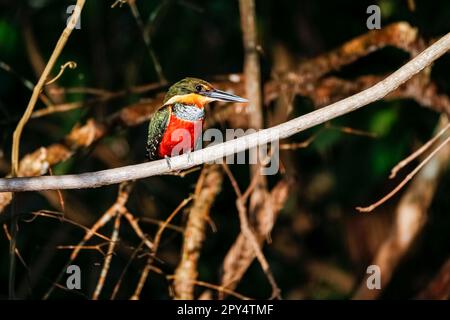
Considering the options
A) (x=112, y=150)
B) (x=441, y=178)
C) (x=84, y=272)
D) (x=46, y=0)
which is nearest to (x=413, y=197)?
(x=441, y=178)

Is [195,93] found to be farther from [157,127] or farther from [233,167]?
Answer: [233,167]

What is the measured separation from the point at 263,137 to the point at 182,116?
990mm

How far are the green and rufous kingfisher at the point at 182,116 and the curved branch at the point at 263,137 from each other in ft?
2.60

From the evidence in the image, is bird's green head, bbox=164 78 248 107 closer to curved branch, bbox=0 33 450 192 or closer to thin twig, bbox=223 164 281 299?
thin twig, bbox=223 164 281 299

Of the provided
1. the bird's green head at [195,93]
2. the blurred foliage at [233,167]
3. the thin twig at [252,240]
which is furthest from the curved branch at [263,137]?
the blurred foliage at [233,167]

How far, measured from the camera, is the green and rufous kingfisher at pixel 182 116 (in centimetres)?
353

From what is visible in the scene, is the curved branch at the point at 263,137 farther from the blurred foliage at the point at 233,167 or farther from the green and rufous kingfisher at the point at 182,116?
the blurred foliage at the point at 233,167

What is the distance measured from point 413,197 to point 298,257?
1861mm

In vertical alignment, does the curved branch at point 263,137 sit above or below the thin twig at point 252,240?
above

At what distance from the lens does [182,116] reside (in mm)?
3582

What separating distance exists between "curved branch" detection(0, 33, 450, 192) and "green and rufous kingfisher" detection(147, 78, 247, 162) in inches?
31.2

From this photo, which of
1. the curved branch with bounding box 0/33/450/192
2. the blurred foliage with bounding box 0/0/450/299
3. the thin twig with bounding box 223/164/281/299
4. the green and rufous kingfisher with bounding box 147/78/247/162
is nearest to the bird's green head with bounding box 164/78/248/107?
the green and rufous kingfisher with bounding box 147/78/247/162

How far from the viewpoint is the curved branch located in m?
2.64

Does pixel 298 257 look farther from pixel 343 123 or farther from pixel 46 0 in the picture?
pixel 46 0
